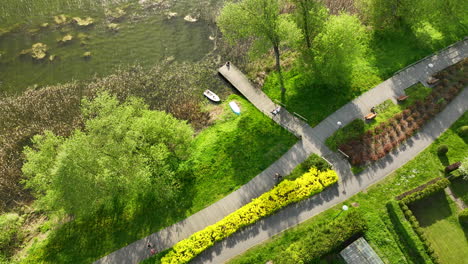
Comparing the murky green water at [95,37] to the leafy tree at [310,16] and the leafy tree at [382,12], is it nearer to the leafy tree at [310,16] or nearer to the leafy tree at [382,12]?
the leafy tree at [310,16]

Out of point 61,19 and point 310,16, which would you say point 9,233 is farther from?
point 310,16

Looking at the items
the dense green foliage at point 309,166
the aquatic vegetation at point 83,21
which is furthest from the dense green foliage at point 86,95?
the dense green foliage at point 309,166

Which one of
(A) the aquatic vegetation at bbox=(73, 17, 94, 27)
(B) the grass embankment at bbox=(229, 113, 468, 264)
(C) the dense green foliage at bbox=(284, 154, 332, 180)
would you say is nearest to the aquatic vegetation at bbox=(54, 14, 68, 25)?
(A) the aquatic vegetation at bbox=(73, 17, 94, 27)

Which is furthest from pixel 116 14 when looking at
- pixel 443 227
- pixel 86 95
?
pixel 443 227

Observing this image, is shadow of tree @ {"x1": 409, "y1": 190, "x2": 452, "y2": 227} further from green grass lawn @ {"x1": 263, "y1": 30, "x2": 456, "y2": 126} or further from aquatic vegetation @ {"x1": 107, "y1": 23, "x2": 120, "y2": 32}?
aquatic vegetation @ {"x1": 107, "y1": 23, "x2": 120, "y2": 32}

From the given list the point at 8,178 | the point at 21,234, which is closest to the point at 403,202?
the point at 21,234

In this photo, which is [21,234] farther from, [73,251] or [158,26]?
[158,26]
